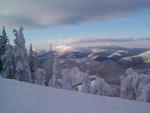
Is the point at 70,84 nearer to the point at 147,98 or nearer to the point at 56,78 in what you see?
the point at 56,78

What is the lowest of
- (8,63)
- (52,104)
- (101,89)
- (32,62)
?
(101,89)

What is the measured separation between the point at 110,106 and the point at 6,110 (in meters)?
Answer: 4.00

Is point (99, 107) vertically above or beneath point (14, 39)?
beneath

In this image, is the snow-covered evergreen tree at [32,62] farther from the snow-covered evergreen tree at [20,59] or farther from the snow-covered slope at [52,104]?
the snow-covered slope at [52,104]

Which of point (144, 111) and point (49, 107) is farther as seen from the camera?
point (144, 111)

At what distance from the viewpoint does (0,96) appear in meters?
7.25

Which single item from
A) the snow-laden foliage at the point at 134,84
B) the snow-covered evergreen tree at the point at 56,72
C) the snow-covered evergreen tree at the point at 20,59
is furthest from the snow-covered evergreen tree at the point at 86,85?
the snow-covered evergreen tree at the point at 20,59

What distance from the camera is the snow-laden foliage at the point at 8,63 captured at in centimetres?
2304

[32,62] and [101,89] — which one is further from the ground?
[32,62]

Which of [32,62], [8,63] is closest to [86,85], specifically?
[32,62]

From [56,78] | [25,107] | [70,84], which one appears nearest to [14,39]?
[56,78]

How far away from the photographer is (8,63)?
76.6 feet

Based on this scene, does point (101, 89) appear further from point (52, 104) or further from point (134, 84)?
point (52, 104)

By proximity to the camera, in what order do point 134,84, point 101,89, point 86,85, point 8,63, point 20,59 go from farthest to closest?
point 86,85 < point 101,89 < point 8,63 < point 20,59 < point 134,84
